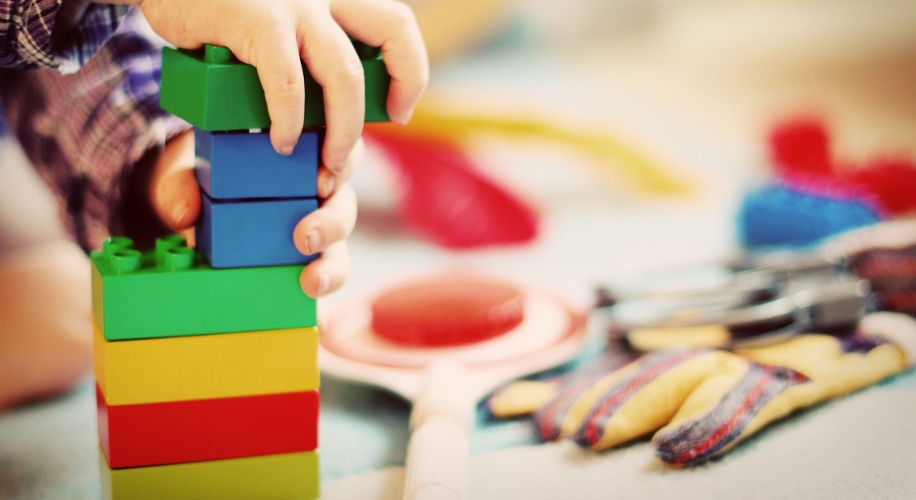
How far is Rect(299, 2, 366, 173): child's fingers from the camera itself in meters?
0.50

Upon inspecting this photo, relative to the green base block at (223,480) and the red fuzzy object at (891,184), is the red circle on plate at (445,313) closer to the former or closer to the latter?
the green base block at (223,480)

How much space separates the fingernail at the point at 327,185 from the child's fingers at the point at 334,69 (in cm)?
7

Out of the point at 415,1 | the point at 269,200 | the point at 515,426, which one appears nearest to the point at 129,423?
the point at 269,200

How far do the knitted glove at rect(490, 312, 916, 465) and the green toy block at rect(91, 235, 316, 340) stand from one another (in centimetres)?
23

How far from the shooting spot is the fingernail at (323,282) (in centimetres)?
53

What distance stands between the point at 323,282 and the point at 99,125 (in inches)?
15.4

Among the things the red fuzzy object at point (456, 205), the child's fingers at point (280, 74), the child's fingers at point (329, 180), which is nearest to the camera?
the child's fingers at point (280, 74)

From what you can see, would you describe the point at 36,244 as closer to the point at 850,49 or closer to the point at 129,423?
the point at 129,423

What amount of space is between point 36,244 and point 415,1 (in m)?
1.21

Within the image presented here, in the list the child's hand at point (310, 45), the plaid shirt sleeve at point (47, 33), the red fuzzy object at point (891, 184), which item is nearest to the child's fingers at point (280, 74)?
the child's hand at point (310, 45)

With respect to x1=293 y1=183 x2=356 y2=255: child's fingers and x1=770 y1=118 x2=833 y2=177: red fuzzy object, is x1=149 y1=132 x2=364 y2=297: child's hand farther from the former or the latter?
x1=770 y1=118 x2=833 y2=177: red fuzzy object

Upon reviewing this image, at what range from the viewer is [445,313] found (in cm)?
78

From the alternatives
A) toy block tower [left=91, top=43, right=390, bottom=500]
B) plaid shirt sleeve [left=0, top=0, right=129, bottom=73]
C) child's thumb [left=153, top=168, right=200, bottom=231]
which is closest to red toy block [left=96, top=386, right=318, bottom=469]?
toy block tower [left=91, top=43, right=390, bottom=500]

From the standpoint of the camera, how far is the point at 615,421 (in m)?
0.62
